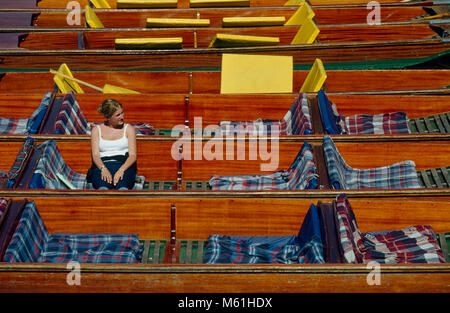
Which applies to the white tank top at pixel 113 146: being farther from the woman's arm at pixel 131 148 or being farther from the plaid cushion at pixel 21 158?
the plaid cushion at pixel 21 158

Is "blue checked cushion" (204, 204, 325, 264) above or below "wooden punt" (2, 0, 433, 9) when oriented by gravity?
below

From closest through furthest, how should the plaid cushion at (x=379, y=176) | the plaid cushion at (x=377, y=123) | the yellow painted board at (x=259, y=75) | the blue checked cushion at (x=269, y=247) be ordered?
the blue checked cushion at (x=269, y=247)
the plaid cushion at (x=379, y=176)
the plaid cushion at (x=377, y=123)
the yellow painted board at (x=259, y=75)

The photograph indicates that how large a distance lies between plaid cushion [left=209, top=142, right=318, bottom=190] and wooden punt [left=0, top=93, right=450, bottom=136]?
2.25 feet

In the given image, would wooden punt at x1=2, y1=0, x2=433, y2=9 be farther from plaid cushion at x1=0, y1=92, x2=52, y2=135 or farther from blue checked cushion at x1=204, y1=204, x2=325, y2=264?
blue checked cushion at x1=204, y1=204, x2=325, y2=264

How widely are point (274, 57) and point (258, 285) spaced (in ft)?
7.52

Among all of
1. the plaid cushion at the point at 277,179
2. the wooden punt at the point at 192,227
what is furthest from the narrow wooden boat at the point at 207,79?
the wooden punt at the point at 192,227

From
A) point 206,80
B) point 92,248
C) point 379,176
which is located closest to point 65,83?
point 206,80

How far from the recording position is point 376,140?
358 centimetres

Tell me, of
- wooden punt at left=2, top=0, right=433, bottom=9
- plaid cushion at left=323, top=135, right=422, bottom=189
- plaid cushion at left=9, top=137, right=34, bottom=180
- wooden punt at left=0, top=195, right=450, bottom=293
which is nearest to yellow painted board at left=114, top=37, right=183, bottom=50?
wooden punt at left=2, top=0, right=433, bottom=9

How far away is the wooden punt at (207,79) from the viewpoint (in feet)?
14.9

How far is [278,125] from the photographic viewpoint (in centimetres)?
411

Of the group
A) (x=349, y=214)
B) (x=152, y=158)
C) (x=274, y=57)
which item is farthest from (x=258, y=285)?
(x=274, y=57)

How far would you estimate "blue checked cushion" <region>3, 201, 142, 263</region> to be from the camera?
2967mm

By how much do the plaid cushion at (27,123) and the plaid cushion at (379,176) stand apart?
1.99 m
